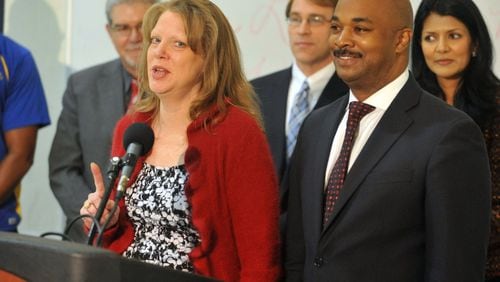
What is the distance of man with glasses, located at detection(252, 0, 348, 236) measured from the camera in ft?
13.7

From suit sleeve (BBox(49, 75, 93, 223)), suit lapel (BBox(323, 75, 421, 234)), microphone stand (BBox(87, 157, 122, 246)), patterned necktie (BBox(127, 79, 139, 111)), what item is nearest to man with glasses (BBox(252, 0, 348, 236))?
patterned necktie (BBox(127, 79, 139, 111))

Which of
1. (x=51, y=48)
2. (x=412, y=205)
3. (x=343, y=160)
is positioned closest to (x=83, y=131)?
(x=51, y=48)

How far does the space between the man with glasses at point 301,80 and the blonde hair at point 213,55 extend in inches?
36.2

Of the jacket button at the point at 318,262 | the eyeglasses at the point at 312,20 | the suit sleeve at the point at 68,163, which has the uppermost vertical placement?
the eyeglasses at the point at 312,20

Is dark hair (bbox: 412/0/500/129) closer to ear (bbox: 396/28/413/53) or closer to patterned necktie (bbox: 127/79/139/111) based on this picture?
ear (bbox: 396/28/413/53)

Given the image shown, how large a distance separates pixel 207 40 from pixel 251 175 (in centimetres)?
49

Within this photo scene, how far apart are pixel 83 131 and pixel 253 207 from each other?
177 centimetres

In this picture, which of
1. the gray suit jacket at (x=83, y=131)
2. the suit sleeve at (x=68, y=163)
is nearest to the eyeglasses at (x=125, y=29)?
the gray suit jacket at (x=83, y=131)

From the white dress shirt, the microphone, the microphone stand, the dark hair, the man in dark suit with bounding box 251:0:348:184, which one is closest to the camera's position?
the microphone stand

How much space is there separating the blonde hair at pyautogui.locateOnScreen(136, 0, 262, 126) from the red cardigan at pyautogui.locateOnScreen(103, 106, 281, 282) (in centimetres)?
10

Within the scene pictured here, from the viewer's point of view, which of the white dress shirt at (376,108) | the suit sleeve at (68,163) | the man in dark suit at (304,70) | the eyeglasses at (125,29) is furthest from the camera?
the eyeglasses at (125,29)

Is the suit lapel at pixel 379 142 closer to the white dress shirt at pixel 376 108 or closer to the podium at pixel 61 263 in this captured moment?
the white dress shirt at pixel 376 108

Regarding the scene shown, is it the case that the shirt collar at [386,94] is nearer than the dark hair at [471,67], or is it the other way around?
the shirt collar at [386,94]

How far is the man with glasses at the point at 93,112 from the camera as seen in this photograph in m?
4.55
